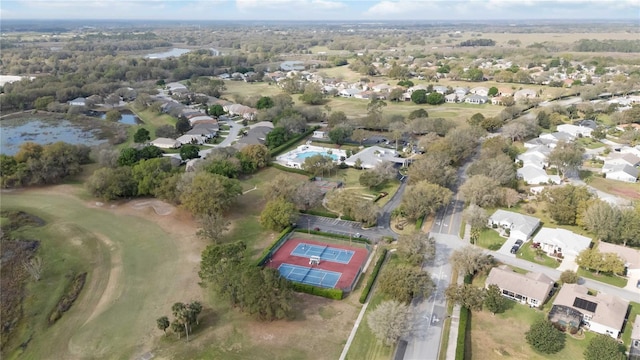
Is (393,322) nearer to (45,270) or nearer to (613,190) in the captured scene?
(45,270)

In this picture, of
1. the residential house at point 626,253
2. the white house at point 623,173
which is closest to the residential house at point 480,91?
the white house at point 623,173

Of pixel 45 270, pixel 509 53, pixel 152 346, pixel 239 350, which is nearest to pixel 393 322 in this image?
pixel 239 350

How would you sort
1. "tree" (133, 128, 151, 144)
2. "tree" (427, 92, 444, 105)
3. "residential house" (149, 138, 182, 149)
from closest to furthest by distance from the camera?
"residential house" (149, 138, 182, 149) < "tree" (133, 128, 151, 144) < "tree" (427, 92, 444, 105)

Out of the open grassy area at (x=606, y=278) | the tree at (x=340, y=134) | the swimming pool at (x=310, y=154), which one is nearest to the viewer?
the open grassy area at (x=606, y=278)

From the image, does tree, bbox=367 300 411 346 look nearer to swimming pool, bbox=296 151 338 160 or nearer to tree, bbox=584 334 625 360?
tree, bbox=584 334 625 360

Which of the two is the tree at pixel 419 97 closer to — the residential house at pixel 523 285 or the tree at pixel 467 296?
the residential house at pixel 523 285

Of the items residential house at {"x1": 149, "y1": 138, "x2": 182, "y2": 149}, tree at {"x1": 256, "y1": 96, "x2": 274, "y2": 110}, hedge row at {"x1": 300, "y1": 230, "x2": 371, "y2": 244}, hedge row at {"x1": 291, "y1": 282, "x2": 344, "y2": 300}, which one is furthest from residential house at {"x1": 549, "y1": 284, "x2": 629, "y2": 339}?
tree at {"x1": 256, "y1": 96, "x2": 274, "y2": 110}
